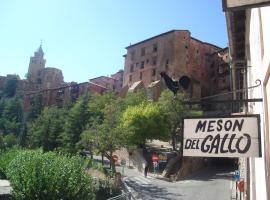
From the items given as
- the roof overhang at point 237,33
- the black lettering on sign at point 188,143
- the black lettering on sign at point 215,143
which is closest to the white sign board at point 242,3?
the black lettering on sign at point 215,143

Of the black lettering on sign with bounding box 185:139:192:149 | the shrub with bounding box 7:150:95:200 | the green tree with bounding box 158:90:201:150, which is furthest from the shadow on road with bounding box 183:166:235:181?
the black lettering on sign with bounding box 185:139:192:149

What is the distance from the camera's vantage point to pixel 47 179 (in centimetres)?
1856

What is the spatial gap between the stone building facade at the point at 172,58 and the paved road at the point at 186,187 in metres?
33.3

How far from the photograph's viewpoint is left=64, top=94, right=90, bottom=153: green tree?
149 feet

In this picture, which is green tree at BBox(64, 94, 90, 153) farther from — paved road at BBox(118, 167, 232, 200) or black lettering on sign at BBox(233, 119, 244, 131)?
black lettering on sign at BBox(233, 119, 244, 131)

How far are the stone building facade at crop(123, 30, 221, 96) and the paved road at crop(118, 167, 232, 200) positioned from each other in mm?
33299

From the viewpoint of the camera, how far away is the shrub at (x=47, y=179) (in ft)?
60.1

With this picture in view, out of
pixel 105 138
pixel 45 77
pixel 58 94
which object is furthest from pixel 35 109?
pixel 105 138

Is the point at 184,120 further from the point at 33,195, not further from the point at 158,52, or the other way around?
the point at 158,52

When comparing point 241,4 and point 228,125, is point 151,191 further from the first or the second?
point 241,4

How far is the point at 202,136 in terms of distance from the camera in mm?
5113

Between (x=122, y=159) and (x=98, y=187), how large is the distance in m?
18.7

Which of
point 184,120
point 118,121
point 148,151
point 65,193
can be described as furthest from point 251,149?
point 148,151

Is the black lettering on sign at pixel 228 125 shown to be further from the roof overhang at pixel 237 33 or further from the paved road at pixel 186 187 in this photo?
the paved road at pixel 186 187
